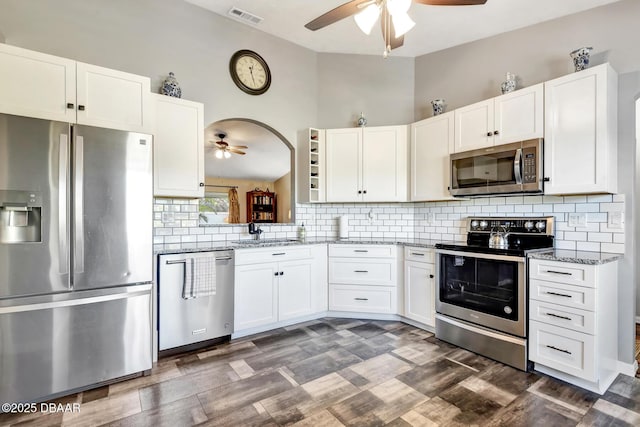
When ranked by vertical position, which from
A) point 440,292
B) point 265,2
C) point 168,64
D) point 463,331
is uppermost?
point 265,2

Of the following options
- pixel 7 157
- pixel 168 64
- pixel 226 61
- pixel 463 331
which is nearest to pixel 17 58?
pixel 7 157

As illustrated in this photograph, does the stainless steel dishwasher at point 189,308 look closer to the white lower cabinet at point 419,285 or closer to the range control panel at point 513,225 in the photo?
the white lower cabinet at point 419,285

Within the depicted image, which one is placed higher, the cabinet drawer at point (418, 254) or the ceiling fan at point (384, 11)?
the ceiling fan at point (384, 11)

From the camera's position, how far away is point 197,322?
8.89 ft

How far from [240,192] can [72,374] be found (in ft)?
9.66

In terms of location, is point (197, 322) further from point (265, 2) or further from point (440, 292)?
point (265, 2)

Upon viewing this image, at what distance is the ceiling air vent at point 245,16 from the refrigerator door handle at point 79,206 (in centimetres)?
199

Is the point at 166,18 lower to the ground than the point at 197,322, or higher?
higher

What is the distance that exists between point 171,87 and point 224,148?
4.61 ft

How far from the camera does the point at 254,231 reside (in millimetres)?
3482

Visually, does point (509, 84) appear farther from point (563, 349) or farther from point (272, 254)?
point (272, 254)

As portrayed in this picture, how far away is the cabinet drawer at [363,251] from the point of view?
3404 mm

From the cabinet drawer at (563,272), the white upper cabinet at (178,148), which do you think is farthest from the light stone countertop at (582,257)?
the white upper cabinet at (178,148)

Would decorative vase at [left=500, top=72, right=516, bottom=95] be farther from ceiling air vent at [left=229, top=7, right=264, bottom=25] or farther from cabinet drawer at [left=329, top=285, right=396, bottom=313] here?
ceiling air vent at [left=229, top=7, right=264, bottom=25]
